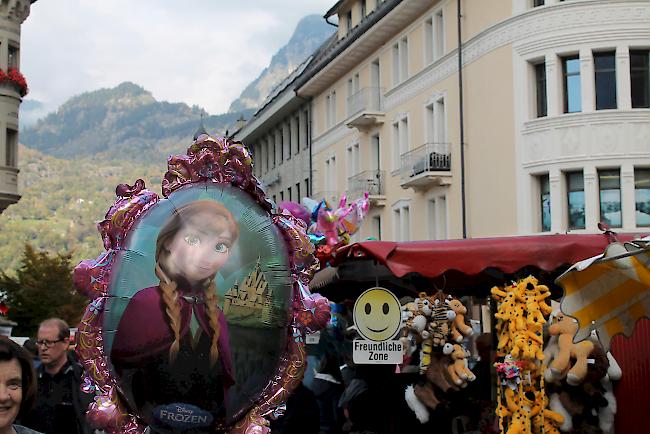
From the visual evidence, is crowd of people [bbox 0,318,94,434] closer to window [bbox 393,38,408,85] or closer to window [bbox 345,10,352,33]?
window [bbox 393,38,408,85]

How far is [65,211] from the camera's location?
7579 inches

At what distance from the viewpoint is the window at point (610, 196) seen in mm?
29938

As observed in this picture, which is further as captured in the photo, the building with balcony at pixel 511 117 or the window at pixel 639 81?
the window at pixel 639 81

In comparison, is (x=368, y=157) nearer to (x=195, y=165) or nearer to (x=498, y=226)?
(x=498, y=226)

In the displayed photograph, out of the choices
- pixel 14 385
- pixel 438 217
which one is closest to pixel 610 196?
pixel 438 217

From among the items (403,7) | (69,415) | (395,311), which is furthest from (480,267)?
(403,7)

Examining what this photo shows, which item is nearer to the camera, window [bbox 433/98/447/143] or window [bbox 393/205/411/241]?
window [bbox 433/98/447/143]

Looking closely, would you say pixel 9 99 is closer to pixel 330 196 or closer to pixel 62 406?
pixel 330 196

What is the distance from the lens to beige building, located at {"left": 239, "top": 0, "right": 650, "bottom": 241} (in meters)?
30.1

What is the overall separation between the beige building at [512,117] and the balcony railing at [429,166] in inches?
1.7

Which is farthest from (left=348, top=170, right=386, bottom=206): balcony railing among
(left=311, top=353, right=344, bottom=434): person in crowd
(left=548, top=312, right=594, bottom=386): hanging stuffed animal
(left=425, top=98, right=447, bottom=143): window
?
(left=548, top=312, right=594, bottom=386): hanging stuffed animal

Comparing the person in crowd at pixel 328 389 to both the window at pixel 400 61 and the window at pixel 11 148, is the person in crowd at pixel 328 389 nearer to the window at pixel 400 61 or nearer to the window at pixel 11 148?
the window at pixel 400 61

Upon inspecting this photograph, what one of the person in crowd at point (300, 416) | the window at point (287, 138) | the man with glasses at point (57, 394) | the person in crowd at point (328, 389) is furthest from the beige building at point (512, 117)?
the man with glasses at point (57, 394)

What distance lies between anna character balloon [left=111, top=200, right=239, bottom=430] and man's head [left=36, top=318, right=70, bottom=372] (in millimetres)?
2873
